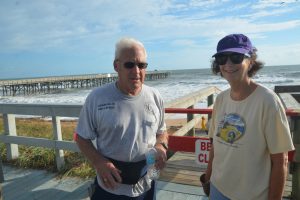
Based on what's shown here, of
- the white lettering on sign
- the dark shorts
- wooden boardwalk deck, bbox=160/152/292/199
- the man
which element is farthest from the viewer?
wooden boardwalk deck, bbox=160/152/292/199

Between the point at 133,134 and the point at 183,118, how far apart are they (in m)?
12.9

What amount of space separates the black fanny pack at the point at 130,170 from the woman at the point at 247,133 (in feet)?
1.71

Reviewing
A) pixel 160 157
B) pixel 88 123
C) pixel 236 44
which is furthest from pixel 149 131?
pixel 236 44

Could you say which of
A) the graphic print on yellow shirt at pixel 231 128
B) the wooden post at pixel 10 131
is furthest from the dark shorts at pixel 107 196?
the wooden post at pixel 10 131

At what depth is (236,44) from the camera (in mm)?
A: 1837

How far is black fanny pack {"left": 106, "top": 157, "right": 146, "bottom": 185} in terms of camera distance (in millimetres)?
2059

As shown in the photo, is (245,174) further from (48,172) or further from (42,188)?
(48,172)

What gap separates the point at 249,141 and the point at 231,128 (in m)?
0.14

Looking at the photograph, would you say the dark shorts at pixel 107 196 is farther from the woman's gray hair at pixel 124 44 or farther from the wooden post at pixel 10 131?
the wooden post at pixel 10 131

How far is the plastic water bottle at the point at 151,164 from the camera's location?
2.08 meters

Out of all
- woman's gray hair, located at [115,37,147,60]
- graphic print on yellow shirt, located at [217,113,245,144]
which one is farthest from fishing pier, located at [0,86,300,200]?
woman's gray hair, located at [115,37,147,60]

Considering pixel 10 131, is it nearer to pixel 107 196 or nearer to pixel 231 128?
pixel 107 196

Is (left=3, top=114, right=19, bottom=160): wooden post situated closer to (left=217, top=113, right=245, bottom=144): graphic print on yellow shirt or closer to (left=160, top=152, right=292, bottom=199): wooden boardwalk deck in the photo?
(left=160, top=152, right=292, bottom=199): wooden boardwalk deck

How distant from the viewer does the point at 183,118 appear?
1482 centimetres
